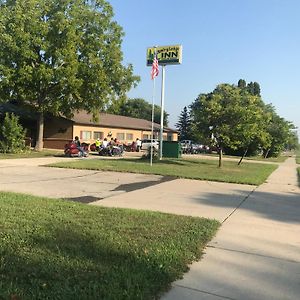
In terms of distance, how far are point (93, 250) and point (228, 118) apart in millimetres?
19440

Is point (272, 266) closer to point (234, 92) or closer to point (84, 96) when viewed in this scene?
point (234, 92)

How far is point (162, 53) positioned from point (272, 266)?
32.7m

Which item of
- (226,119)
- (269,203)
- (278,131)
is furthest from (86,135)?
(269,203)

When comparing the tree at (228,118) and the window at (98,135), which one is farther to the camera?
the window at (98,135)

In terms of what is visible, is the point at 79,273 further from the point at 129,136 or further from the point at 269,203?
the point at 129,136

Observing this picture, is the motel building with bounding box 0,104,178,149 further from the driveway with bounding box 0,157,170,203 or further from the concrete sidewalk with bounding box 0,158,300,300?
the concrete sidewalk with bounding box 0,158,300,300

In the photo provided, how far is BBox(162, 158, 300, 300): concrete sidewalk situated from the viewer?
461cm

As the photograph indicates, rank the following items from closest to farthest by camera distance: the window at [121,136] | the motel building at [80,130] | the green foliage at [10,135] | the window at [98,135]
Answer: the green foliage at [10,135] → the motel building at [80,130] → the window at [98,135] → the window at [121,136]

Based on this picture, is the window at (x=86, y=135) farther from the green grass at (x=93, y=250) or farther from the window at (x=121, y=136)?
the green grass at (x=93, y=250)

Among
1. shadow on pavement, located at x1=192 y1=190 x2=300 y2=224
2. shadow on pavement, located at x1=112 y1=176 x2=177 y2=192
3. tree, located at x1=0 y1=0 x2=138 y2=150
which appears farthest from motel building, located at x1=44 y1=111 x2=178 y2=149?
shadow on pavement, located at x1=192 y1=190 x2=300 y2=224

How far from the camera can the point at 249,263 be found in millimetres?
5727

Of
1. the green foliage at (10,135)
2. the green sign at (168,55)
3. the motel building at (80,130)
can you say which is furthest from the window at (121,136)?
the green foliage at (10,135)

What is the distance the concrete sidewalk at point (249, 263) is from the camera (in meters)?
4.61

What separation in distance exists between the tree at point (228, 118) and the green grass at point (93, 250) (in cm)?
1602
